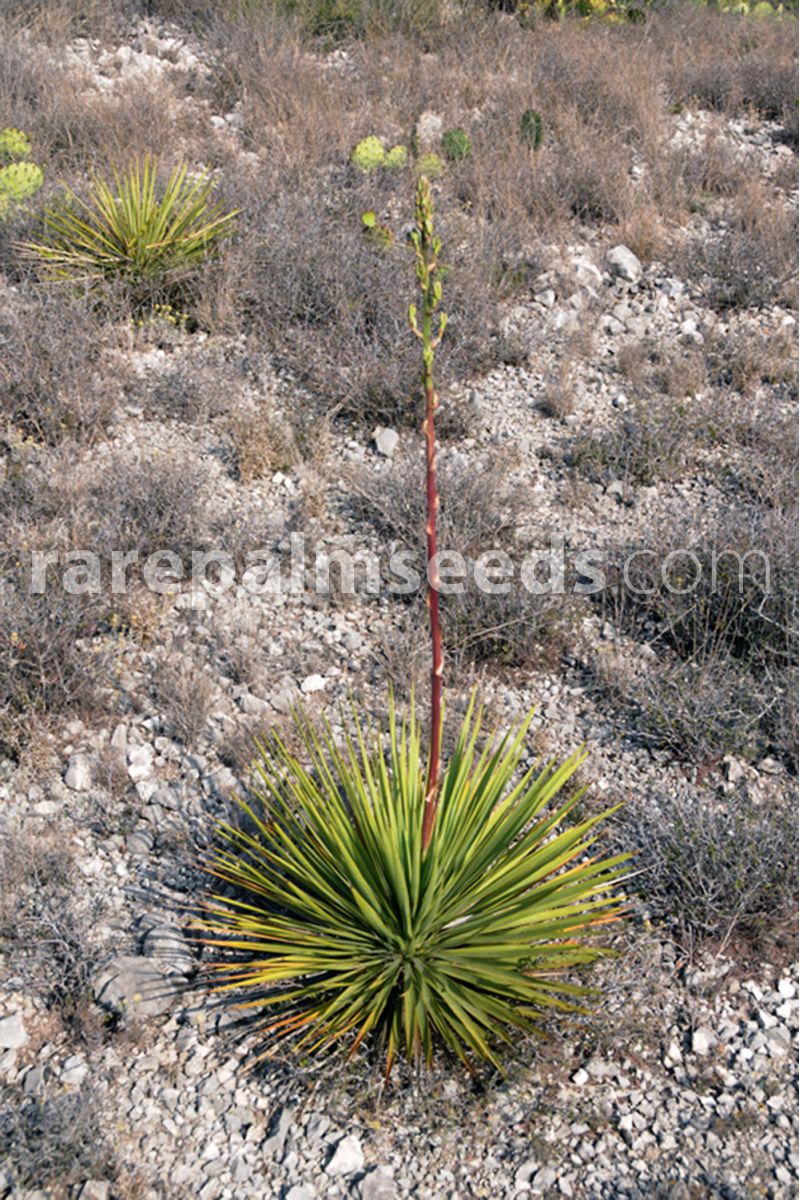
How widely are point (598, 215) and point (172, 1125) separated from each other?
675 cm

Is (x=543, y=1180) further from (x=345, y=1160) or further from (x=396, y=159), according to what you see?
(x=396, y=159)

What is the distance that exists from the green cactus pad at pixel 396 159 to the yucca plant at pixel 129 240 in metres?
A: 1.70

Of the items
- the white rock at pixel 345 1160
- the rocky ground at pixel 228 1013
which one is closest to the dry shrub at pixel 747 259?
the rocky ground at pixel 228 1013

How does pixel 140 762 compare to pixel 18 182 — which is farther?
pixel 18 182

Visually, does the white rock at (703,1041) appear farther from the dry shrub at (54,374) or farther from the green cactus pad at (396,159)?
the green cactus pad at (396,159)

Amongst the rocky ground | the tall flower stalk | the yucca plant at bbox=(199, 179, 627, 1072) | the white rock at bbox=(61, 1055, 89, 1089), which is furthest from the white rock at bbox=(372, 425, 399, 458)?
the white rock at bbox=(61, 1055, 89, 1089)

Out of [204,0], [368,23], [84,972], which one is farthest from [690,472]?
[204,0]

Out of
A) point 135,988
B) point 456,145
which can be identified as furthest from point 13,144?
point 135,988

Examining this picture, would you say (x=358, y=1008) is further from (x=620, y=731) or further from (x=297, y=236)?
(x=297, y=236)

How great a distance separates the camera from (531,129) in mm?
8078

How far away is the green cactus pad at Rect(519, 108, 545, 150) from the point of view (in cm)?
807

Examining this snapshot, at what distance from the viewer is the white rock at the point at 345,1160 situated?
2.75 m

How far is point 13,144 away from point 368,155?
2.36 m

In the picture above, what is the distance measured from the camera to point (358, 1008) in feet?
9.48
